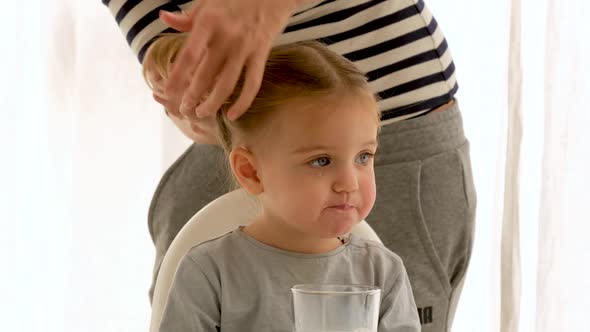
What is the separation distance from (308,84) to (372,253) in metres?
0.21

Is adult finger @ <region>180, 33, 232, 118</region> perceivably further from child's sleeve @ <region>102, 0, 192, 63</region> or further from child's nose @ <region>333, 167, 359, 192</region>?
child's sleeve @ <region>102, 0, 192, 63</region>

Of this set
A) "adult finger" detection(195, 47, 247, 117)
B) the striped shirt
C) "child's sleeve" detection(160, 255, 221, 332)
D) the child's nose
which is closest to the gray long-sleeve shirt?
"child's sleeve" detection(160, 255, 221, 332)

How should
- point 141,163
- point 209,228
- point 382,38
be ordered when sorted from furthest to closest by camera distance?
point 141,163 → point 382,38 → point 209,228

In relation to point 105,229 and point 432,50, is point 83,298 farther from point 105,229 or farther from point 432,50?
point 432,50

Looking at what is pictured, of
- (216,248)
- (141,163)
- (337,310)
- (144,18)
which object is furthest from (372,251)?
(141,163)

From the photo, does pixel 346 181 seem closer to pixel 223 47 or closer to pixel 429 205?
pixel 223 47

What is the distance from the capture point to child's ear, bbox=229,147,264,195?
3.78 ft

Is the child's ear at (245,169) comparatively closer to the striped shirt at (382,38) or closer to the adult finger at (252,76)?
the adult finger at (252,76)

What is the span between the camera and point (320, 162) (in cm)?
109

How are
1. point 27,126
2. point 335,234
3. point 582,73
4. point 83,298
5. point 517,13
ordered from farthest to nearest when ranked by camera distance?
1. point 83,298
2. point 27,126
3. point 517,13
4. point 582,73
5. point 335,234

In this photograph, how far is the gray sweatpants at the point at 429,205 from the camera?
1.44 meters

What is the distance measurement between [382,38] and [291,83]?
13.5 inches

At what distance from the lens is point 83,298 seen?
7.16ft

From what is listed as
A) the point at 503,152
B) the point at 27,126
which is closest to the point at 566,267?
the point at 503,152
